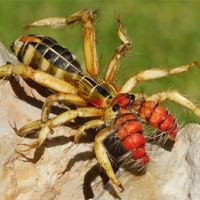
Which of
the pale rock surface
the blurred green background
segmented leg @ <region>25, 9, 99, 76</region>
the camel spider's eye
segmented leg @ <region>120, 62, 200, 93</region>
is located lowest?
the blurred green background

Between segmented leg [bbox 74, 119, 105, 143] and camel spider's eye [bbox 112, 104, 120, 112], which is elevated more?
camel spider's eye [bbox 112, 104, 120, 112]

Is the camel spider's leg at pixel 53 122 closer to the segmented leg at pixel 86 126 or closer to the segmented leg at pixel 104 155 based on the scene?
the segmented leg at pixel 86 126

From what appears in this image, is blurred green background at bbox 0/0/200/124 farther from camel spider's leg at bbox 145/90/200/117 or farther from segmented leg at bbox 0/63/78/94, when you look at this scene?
camel spider's leg at bbox 145/90/200/117

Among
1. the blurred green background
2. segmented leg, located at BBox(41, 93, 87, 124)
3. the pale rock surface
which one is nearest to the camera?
the pale rock surface

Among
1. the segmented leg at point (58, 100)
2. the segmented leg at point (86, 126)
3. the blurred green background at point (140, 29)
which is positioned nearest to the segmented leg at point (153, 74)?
the segmented leg at point (58, 100)

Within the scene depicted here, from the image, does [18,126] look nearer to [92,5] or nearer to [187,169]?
[187,169]

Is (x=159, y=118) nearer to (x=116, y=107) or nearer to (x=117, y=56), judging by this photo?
(x=116, y=107)

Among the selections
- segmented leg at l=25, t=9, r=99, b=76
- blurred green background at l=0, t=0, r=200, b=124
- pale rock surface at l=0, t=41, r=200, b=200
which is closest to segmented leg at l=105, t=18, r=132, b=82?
segmented leg at l=25, t=9, r=99, b=76
